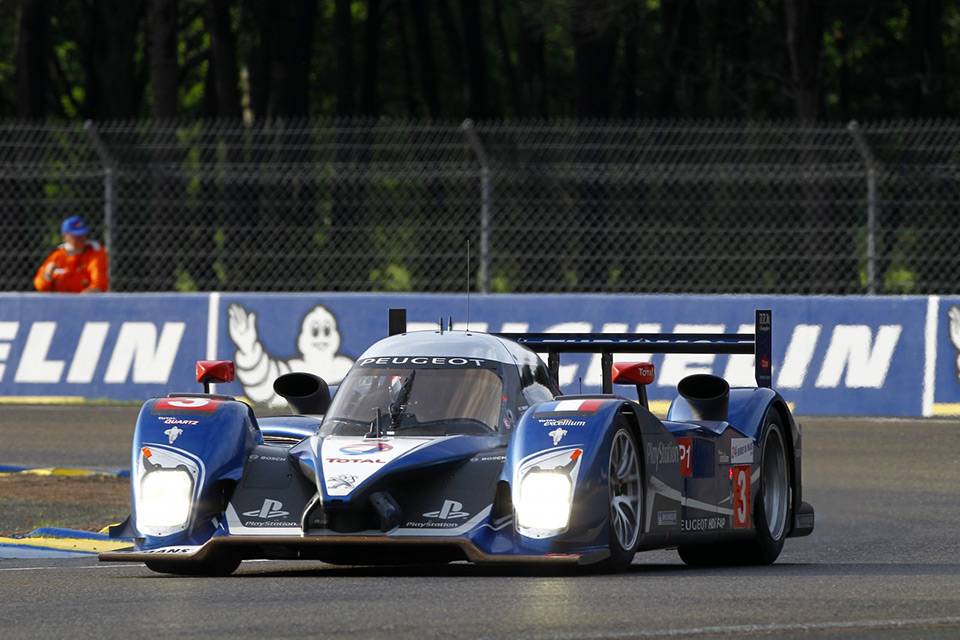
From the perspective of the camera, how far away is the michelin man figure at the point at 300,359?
1558cm

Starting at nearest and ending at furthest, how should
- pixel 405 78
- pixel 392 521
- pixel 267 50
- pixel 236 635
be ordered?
1. pixel 236 635
2. pixel 392 521
3. pixel 267 50
4. pixel 405 78

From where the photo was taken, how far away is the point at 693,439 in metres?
8.19

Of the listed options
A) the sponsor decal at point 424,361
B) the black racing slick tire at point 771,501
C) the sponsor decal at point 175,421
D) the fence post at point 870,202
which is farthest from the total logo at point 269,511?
the fence post at point 870,202

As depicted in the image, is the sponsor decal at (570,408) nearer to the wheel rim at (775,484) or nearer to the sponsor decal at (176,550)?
the sponsor decal at (176,550)

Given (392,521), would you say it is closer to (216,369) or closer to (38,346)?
(216,369)

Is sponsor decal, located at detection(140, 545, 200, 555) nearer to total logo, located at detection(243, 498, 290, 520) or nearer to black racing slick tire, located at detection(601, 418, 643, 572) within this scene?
total logo, located at detection(243, 498, 290, 520)

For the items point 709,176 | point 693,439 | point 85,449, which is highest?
point 709,176

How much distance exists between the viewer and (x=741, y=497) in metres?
8.47

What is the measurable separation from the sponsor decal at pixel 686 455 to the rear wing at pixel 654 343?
2.27 ft

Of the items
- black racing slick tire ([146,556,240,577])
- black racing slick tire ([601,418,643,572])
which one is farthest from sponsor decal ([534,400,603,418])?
black racing slick tire ([146,556,240,577])

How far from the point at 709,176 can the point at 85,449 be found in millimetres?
5289

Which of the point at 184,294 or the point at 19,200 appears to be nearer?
the point at 184,294

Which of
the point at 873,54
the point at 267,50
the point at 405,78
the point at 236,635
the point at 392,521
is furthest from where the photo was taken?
the point at 405,78

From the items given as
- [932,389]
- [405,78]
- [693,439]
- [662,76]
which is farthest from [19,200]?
[405,78]
